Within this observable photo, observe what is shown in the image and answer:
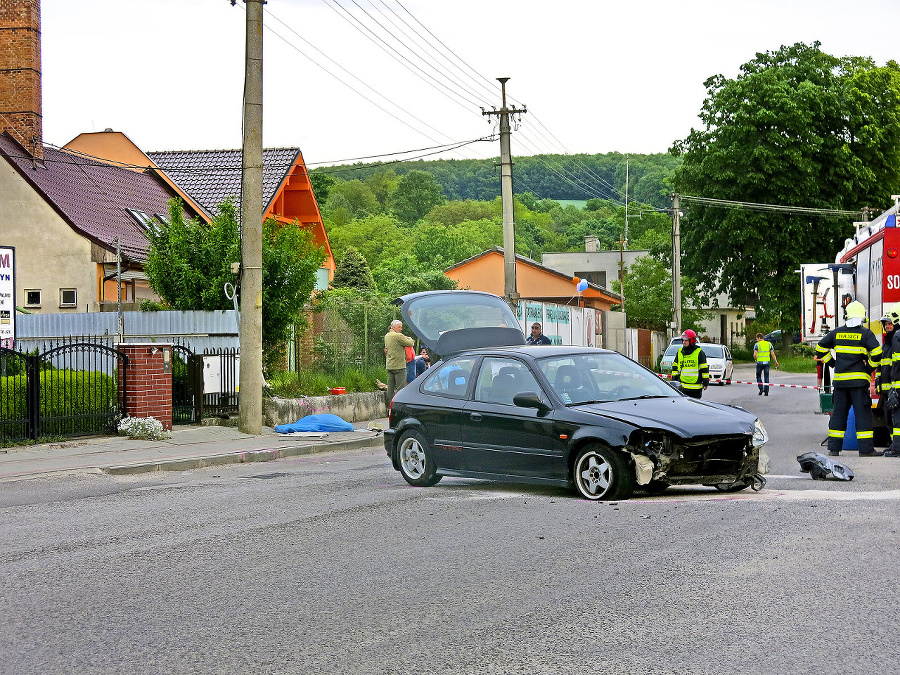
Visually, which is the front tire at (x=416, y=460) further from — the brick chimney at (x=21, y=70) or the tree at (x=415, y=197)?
the tree at (x=415, y=197)

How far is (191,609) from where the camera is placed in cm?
597

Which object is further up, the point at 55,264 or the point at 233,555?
the point at 55,264

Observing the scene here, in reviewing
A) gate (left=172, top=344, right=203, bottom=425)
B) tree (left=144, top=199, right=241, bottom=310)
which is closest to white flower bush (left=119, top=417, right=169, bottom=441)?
gate (left=172, top=344, right=203, bottom=425)

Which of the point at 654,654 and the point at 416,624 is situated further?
the point at 416,624

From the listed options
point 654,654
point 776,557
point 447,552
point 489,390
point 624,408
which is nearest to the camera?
point 654,654

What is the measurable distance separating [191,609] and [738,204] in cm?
5002

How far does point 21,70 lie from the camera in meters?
30.7

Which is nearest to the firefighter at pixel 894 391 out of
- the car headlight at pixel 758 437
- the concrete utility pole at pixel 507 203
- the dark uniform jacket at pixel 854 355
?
the dark uniform jacket at pixel 854 355

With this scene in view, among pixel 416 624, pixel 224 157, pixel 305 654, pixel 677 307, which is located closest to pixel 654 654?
pixel 416 624

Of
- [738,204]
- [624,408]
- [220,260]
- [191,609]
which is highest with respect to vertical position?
[738,204]

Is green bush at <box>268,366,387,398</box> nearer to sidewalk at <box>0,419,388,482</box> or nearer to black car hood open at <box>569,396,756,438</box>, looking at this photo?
sidewalk at <box>0,419,388,482</box>

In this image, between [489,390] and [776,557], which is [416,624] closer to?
[776,557]

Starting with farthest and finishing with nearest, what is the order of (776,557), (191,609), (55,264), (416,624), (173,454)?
(55,264), (173,454), (776,557), (191,609), (416,624)

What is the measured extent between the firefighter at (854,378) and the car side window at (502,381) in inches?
→ 199
